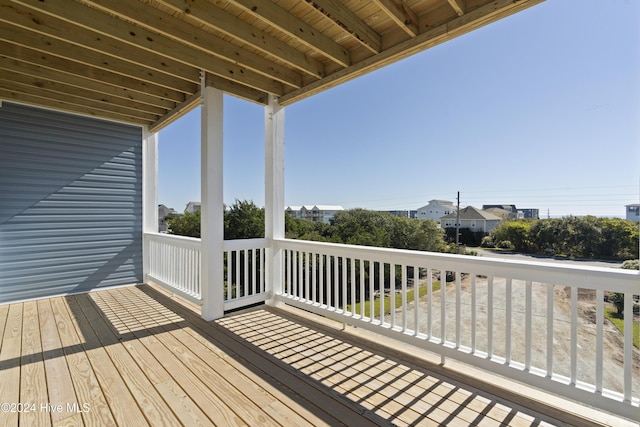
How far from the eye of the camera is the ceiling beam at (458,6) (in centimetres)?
207

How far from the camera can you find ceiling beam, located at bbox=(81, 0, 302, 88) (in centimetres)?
227

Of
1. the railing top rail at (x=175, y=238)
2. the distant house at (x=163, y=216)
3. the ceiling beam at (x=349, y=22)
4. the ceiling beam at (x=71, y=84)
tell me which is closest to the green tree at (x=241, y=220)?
the distant house at (x=163, y=216)

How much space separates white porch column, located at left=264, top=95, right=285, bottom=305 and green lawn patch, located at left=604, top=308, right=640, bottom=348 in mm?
3076

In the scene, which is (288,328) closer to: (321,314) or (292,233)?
(321,314)

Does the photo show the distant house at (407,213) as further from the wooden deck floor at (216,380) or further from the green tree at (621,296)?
the green tree at (621,296)

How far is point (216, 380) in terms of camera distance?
216 centimetres

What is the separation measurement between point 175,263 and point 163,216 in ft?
4.50

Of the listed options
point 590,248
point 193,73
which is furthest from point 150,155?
point 590,248

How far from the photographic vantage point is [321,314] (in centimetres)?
329

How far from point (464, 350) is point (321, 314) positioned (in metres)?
1.49

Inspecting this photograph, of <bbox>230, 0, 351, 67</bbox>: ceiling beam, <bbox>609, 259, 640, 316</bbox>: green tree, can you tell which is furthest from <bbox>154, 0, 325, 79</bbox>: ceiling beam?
<bbox>609, 259, 640, 316</bbox>: green tree

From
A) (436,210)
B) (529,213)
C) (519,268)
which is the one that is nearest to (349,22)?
(436,210)

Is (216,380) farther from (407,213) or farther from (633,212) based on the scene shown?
(633,212)

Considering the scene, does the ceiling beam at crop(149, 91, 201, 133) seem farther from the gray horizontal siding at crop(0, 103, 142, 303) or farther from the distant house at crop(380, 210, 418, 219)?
the distant house at crop(380, 210, 418, 219)
